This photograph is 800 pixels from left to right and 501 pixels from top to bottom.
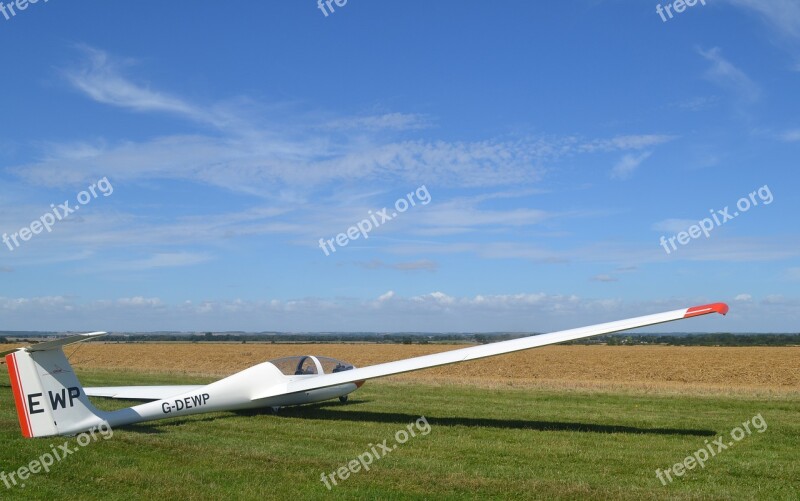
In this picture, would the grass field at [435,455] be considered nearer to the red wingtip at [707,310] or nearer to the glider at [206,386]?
the glider at [206,386]

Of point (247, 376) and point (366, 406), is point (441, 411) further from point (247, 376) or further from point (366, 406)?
point (247, 376)

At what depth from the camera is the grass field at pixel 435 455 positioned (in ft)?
23.5

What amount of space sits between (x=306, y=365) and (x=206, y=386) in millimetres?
2633

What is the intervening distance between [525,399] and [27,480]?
11.6m

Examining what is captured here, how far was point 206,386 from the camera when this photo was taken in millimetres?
12633

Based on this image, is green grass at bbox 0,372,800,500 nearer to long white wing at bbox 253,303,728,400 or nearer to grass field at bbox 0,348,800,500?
grass field at bbox 0,348,800,500

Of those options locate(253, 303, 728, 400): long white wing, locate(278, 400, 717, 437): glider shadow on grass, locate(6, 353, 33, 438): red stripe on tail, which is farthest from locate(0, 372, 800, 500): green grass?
locate(253, 303, 728, 400): long white wing

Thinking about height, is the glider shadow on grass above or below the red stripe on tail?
below

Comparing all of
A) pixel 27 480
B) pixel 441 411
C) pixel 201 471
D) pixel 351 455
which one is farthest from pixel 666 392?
pixel 27 480

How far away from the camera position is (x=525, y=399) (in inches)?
651

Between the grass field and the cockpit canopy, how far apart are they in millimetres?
862

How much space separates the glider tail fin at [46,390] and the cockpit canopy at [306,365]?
193 inches

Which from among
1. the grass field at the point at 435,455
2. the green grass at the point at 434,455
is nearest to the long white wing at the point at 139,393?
the green grass at the point at 434,455

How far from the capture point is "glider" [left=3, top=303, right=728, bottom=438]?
9180 mm
